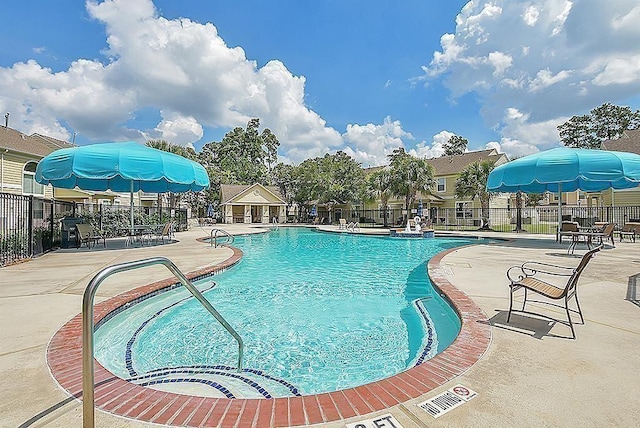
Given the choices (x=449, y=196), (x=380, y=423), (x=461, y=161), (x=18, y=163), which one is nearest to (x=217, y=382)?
(x=380, y=423)

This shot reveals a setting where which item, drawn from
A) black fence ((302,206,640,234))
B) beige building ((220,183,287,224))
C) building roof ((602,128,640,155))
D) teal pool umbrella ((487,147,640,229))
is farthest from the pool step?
beige building ((220,183,287,224))

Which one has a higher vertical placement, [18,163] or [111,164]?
[18,163]

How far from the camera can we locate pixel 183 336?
468 cm

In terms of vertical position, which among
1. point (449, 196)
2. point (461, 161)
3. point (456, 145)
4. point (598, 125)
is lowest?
point (449, 196)

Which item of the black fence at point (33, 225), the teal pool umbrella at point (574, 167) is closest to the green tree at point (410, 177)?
the teal pool umbrella at point (574, 167)

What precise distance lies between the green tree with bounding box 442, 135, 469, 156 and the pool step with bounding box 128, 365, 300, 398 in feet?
222

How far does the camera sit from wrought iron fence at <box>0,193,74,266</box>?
8.78 m

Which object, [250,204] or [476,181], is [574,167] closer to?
[476,181]

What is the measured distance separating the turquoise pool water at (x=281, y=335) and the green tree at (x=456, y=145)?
208ft

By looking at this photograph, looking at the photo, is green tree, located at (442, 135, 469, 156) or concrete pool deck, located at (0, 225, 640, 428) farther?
green tree, located at (442, 135, 469, 156)

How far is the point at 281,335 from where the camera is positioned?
481 centimetres

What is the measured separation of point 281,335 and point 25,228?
33.0 feet

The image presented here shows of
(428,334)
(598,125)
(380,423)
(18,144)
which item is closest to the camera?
(380,423)

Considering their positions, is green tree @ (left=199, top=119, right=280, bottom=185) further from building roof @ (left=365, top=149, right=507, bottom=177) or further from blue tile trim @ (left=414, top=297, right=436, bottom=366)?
blue tile trim @ (left=414, top=297, right=436, bottom=366)
